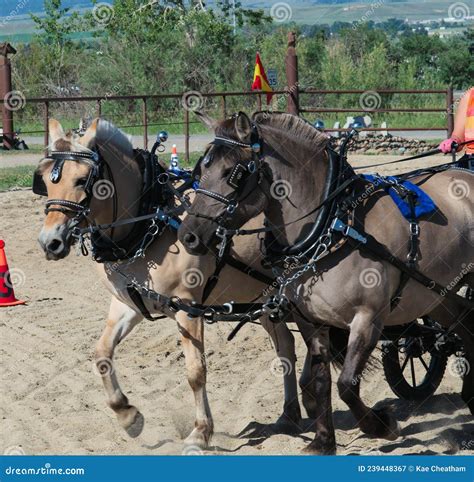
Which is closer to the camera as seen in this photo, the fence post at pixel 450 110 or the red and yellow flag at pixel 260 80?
the red and yellow flag at pixel 260 80

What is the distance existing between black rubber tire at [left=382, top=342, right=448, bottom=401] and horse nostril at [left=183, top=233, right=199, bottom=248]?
222 centimetres

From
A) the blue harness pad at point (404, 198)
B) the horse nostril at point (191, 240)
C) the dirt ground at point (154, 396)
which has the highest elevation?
the blue harness pad at point (404, 198)

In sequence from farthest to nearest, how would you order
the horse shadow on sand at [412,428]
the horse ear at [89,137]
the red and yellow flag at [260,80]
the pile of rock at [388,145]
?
1. the pile of rock at [388,145]
2. the red and yellow flag at [260,80]
3. the horse shadow on sand at [412,428]
4. the horse ear at [89,137]

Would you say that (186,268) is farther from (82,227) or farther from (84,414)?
(84,414)

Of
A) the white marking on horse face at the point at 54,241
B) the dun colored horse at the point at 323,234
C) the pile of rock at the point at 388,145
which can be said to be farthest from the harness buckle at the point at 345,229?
the pile of rock at the point at 388,145

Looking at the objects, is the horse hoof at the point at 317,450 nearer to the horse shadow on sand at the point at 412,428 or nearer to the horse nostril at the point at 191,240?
the horse shadow on sand at the point at 412,428

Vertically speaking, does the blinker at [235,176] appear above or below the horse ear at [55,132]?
below

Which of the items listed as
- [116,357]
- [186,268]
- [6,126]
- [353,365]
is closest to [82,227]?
[186,268]

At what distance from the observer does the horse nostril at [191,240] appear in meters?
4.88

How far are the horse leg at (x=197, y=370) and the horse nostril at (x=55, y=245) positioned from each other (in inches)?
33.1

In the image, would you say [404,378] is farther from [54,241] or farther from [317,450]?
[54,241]

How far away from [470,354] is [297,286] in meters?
1.65

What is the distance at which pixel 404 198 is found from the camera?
5.48 metres

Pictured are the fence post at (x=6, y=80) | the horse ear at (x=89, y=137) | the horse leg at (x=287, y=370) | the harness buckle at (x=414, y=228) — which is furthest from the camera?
the fence post at (x=6, y=80)
